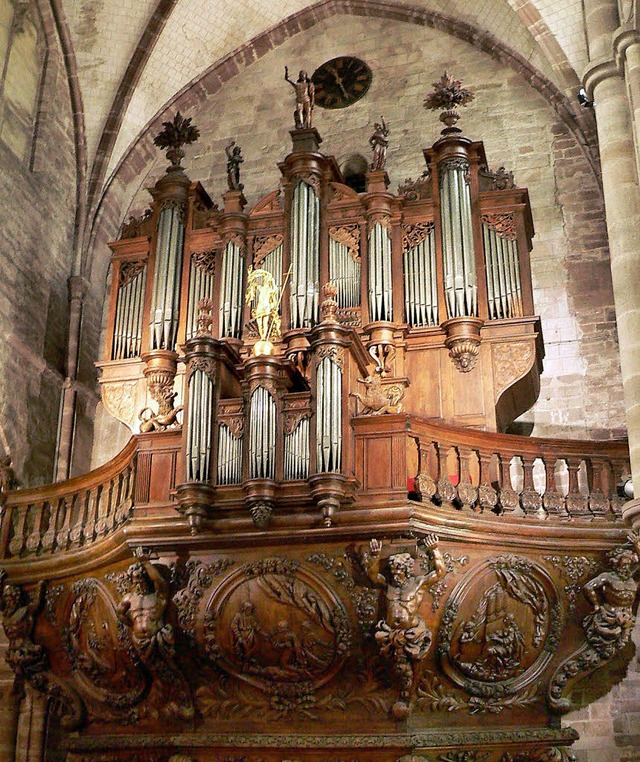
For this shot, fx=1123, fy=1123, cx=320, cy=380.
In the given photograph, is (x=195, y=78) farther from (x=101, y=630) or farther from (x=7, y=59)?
(x=101, y=630)

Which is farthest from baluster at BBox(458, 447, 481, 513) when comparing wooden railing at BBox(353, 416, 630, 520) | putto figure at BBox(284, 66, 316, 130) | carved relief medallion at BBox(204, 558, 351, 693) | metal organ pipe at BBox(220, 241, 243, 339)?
putto figure at BBox(284, 66, 316, 130)

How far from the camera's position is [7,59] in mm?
15969

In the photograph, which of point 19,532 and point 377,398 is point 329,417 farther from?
point 19,532

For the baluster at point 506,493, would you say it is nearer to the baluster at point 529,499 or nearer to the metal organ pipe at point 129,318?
the baluster at point 529,499

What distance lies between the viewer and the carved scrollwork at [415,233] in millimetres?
14867

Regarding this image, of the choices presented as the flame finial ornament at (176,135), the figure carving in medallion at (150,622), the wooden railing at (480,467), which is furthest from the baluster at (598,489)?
the flame finial ornament at (176,135)

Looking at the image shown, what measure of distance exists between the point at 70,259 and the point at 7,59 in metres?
3.11

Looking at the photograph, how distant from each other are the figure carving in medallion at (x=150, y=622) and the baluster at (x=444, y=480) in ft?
10.1

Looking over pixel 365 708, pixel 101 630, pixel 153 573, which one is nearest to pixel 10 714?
pixel 101 630

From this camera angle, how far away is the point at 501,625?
11.8m

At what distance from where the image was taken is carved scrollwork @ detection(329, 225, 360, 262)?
14.9m

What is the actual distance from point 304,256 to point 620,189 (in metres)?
4.96

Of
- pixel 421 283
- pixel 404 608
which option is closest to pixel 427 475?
pixel 404 608

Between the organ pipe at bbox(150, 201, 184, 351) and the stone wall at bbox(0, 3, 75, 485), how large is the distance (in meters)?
2.02
